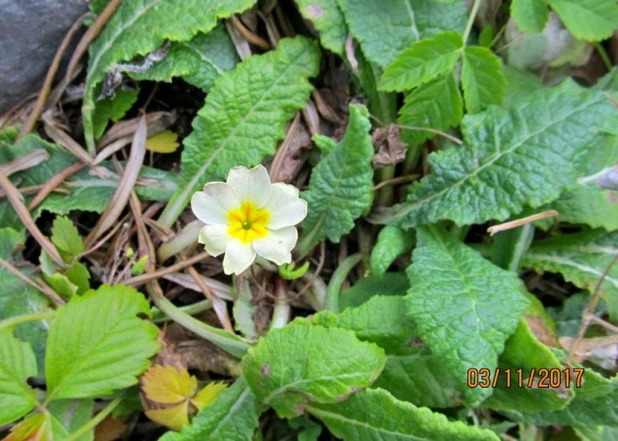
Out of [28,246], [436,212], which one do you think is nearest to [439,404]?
[436,212]

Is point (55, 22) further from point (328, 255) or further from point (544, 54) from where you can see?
point (544, 54)

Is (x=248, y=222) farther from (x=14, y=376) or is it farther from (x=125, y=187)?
(x=14, y=376)

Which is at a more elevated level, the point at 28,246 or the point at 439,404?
the point at 28,246

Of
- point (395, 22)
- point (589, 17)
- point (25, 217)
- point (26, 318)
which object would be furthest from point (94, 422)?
point (589, 17)

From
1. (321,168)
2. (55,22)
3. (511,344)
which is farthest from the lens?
(55,22)

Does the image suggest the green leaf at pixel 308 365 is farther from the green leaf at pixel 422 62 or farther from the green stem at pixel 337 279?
the green leaf at pixel 422 62

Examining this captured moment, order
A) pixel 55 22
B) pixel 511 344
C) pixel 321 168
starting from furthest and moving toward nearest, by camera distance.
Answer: pixel 55 22
pixel 321 168
pixel 511 344

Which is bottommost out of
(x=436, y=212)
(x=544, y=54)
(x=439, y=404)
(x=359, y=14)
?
(x=439, y=404)
